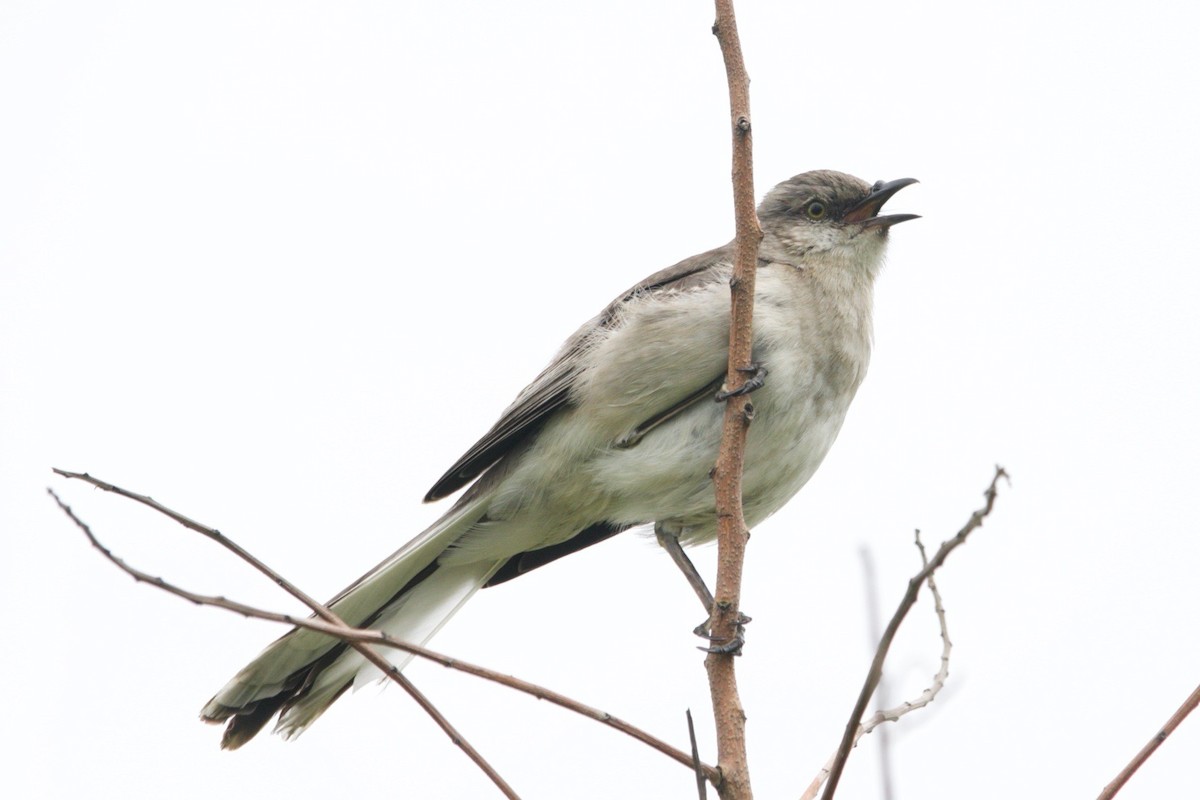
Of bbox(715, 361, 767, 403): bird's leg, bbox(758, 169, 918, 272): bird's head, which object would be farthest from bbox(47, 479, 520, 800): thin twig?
bbox(758, 169, 918, 272): bird's head

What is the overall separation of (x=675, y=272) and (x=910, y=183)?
112 centimetres

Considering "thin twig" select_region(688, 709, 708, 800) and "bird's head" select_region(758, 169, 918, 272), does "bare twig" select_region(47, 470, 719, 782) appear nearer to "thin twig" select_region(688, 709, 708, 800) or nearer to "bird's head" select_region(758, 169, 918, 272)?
"thin twig" select_region(688, 709, 708, 800)

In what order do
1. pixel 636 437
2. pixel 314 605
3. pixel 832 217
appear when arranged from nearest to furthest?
pixel 314 605
pixel 636 437
pixel 832 217

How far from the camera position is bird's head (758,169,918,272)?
547 cm

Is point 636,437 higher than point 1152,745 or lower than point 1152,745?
higher

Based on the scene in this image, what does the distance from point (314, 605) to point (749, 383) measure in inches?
65.3

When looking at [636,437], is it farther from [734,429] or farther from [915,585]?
[915,585]

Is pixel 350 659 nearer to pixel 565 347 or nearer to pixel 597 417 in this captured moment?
pixel 597 417

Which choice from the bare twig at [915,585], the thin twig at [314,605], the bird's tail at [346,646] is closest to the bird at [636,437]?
the bird's tail at [346,646]

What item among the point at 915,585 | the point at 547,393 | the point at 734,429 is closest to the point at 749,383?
the point at 734,429

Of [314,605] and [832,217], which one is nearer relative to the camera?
[314,605]

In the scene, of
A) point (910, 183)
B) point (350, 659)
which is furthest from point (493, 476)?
point (910, 183)

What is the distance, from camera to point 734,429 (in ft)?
10.9

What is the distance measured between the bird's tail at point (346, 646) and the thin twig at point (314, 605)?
1.59m
